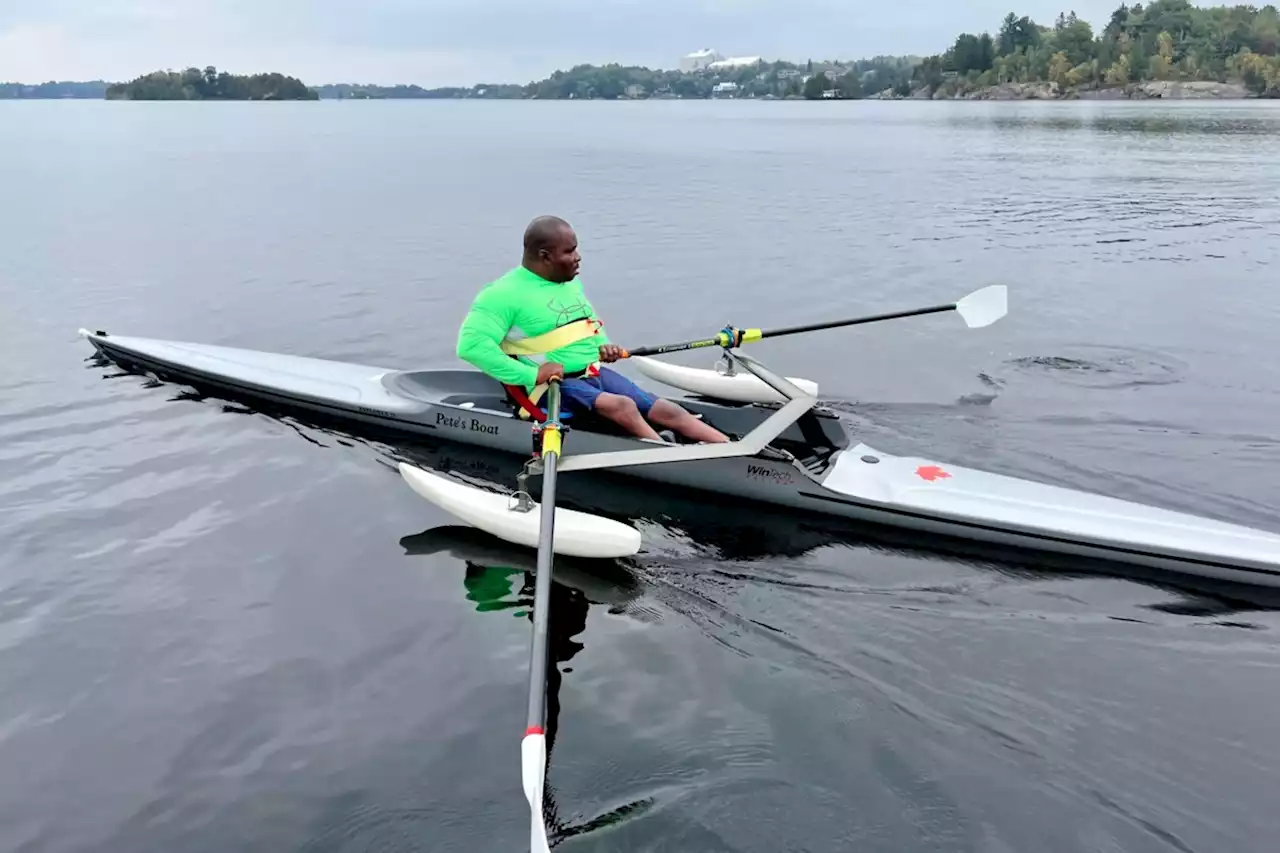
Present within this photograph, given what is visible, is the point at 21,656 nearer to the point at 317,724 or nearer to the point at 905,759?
the point at 317,724

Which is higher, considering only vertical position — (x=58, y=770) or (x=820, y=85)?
(x=820, y=85)

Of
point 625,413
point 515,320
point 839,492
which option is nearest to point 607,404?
point 625,413

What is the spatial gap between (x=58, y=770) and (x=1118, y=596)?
6.67 m

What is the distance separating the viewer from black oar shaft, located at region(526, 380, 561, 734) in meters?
4.46

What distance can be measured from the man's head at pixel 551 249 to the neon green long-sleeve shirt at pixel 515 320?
0.13 meters

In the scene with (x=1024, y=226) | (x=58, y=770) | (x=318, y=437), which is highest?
(x=1024, y=226)

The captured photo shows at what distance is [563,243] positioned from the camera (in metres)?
7.98

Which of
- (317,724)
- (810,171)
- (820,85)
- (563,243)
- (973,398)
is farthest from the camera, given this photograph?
(820,85)

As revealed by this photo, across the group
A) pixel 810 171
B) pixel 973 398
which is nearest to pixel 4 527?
pixel 973 398

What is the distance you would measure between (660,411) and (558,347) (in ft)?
3.39

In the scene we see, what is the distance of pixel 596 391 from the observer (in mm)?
8414

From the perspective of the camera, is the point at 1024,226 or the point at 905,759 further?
the point at 1024,226

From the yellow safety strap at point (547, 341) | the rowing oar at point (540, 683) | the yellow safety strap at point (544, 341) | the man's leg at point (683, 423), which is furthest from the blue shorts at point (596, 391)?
the rowing oar at point (540, 683)

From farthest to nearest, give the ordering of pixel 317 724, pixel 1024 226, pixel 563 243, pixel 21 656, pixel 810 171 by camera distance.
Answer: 1. pixel 810 171
2. pixel 1024 226
3. pixel 563 243
4. pixel 21 656
5. pixel 317 724
